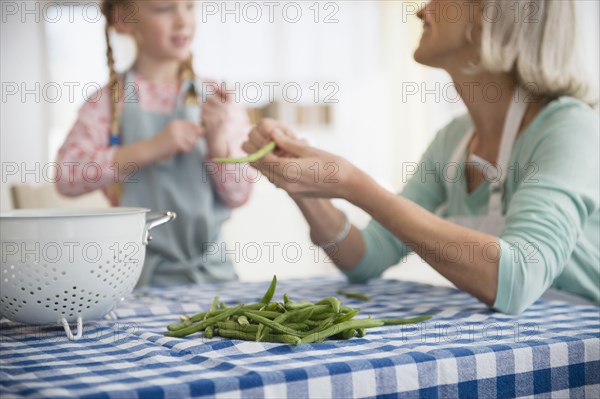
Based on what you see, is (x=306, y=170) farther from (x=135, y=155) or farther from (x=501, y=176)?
(x=135, y=155)

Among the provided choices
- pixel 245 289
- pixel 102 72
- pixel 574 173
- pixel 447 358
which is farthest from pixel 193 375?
pixel 102 72

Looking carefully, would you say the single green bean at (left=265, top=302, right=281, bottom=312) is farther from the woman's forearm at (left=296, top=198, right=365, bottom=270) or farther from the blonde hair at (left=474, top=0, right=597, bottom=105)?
the blonde hair at (left=474, top=0, right=597, bottom=105)

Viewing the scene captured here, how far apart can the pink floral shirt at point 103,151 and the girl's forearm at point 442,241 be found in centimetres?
71

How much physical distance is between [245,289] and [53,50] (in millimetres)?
3459

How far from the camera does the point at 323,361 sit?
0.80m

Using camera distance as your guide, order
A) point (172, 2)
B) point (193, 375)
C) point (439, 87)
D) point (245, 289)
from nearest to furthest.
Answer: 1. point (193, 375)
2. point (245, 289)
3. point (172, 2)
4. point (439, 87)

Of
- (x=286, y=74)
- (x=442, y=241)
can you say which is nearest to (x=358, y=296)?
(x=442, y=241)

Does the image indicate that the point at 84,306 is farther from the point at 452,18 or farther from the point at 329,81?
the point at 329,81

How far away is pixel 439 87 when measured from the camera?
187 inches

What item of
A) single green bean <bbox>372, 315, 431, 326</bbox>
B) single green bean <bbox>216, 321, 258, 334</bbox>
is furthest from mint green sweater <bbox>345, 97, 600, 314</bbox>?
single green bean <bbox>216, 321, 258, 334</bbox>

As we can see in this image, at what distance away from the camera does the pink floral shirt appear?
1860mm

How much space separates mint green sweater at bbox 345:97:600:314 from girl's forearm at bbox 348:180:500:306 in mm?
23

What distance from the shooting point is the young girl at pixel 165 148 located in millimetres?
1860

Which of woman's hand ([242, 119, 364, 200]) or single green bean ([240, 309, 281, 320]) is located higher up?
woman's hand ([242, 119, 364, 200])
